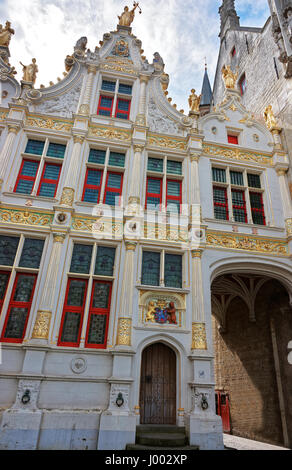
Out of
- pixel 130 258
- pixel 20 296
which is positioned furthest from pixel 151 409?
pixel 20 296

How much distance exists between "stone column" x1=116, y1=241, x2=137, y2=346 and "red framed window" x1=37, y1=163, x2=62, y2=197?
3256 millimetres

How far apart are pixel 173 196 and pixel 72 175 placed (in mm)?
3599

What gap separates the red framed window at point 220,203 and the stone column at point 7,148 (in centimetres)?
729

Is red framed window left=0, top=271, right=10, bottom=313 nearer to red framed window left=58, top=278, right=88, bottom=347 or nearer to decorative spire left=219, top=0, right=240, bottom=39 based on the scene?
red framed window left=58, top=278, right=88, bottom=347

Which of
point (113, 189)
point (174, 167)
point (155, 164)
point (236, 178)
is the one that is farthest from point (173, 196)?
point (236, 178)

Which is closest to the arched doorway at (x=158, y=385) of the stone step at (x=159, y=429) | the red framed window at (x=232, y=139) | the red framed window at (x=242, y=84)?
the stone step at (x=159, y=429)

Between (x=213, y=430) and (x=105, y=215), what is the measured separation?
6628mm

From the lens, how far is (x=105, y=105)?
40.6ft

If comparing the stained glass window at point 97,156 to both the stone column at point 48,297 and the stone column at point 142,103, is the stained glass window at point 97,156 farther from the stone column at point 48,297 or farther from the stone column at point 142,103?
the stone column at point 48,297

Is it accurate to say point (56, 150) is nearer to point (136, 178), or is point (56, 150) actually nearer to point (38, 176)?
point (38, 176)

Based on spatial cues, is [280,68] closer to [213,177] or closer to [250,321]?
[213,177]

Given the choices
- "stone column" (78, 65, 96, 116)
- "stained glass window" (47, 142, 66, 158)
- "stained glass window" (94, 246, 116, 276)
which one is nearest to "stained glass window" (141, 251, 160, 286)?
"stained glass window" (94, 246, 116, 276)

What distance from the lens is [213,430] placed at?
7.51 meters
